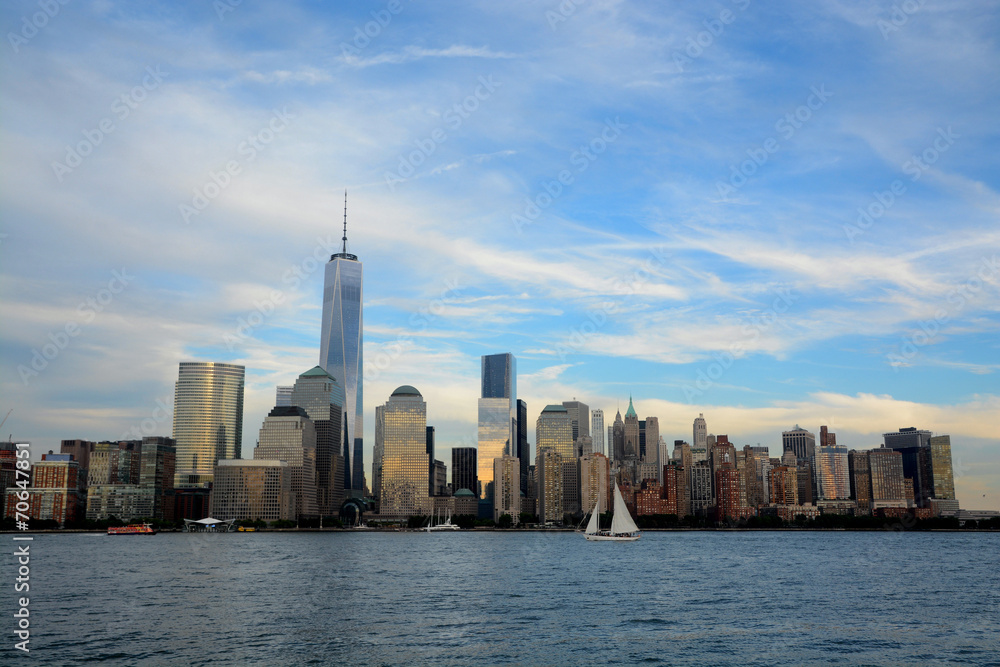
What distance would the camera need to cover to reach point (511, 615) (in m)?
71.7

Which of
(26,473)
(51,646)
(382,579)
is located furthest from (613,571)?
(26,473)

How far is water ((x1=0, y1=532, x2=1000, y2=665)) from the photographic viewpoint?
179ft

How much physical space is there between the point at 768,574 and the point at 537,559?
49875 mm

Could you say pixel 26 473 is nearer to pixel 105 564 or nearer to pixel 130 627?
pixel 130 627

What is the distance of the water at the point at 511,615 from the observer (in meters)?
54.7

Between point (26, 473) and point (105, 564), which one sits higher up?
point (26, 473)

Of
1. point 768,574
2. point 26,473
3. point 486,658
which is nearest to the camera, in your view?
point 26,473

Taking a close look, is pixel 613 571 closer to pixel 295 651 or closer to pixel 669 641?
pixel 669 641

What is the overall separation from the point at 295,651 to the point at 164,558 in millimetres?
111799

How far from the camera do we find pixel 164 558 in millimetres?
152750

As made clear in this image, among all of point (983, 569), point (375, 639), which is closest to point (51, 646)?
point (375, 639)

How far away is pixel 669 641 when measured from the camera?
59.6 metres

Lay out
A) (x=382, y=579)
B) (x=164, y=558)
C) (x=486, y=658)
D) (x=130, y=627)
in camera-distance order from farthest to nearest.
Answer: (x=164, y=558) → (x=382, y=579) → (x=130, y=627) → (x=486, y=658)

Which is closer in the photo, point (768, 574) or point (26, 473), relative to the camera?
point (26, 473)
